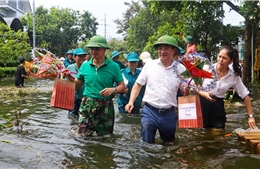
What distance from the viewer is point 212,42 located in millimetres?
14891

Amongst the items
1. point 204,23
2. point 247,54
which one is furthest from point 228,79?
point 247,54

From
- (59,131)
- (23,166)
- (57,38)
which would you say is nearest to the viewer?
(23,166)

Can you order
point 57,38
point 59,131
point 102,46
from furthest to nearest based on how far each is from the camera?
point 57,38, point 59,131, point 102,46

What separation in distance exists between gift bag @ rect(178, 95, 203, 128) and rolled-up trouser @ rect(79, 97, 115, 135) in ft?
3.72

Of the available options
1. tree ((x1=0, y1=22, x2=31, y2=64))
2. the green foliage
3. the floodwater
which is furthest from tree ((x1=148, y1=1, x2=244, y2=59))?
the green foliage

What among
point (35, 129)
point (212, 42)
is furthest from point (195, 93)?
point (212, 42)

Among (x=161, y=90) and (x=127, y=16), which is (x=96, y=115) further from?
(x=127, y=16)

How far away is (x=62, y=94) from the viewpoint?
5.21 metres

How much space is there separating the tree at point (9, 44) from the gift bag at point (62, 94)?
1964 cm

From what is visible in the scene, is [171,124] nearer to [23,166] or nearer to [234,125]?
[23,166]

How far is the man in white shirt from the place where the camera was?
4629mm

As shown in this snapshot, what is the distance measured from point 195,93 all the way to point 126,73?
9.32 feet

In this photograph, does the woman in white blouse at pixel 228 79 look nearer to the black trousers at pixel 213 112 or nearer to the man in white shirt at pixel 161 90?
the black trousers at pixel 213 112

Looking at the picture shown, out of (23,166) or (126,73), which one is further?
(126,73)
